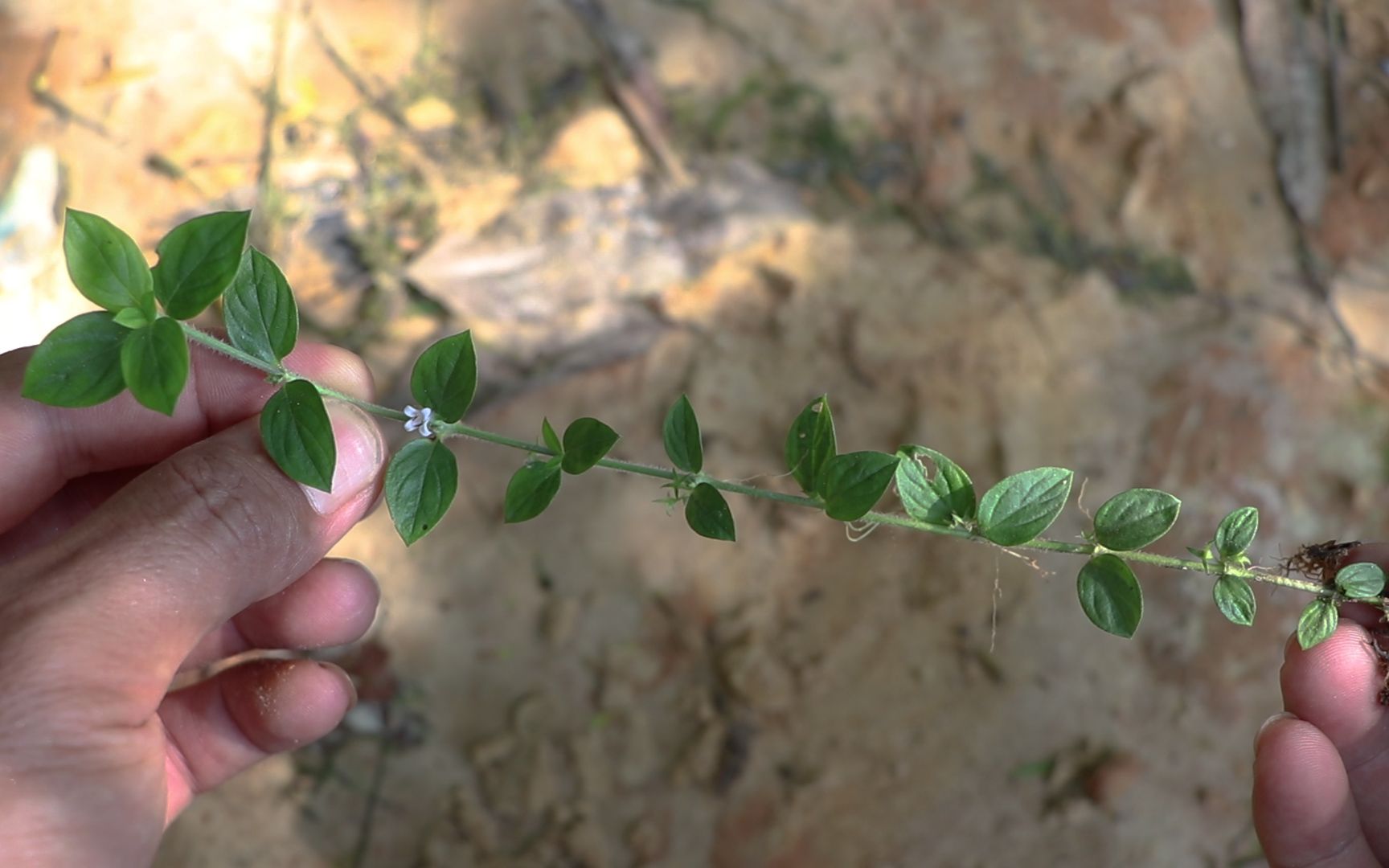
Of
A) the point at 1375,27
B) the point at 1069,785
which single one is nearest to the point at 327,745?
the point at 1069,785

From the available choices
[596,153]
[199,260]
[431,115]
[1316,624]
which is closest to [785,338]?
[596,153]

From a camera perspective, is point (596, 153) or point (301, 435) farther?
point (596, 153)

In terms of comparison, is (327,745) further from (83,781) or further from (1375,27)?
(1375,27)

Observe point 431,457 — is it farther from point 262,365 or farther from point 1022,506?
point 1022,506

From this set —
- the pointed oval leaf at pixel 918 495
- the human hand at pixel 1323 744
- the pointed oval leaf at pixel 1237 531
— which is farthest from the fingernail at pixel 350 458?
the human hand at pixel 1323 744

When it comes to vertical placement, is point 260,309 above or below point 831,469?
above

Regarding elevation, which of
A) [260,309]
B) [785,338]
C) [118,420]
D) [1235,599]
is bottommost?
[785,338]
